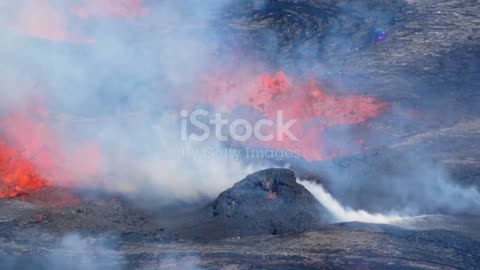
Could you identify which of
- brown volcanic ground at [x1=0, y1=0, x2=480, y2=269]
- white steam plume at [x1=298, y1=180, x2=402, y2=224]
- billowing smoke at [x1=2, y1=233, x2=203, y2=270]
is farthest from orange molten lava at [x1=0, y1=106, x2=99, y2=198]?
white steam plume at [x1=298, y1=180, x2=402, y2=224]

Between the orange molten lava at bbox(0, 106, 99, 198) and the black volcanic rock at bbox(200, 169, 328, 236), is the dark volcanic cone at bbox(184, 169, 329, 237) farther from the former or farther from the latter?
the orange molten lava at bbox(0, 106, 99, 198)

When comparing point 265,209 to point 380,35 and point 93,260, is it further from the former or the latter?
point 380,35

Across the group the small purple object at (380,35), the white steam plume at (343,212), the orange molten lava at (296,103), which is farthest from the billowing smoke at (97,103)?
the small purple object at (380,35)

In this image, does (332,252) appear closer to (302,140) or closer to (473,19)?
(302,140)

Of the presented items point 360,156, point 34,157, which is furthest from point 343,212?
point 34,157

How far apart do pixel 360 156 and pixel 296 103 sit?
5275mm

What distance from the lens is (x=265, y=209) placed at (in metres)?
12.4

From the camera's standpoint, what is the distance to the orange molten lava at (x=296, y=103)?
19.0m

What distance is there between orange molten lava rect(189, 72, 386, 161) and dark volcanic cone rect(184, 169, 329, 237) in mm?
5344

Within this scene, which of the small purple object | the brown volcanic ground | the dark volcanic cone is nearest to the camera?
the brown volcanic ground

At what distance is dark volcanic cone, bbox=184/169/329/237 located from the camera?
470 inches

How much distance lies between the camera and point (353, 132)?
754 inches

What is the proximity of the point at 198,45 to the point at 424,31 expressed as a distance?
34.3ft

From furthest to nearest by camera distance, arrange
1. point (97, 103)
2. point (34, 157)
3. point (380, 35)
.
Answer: point (380, 35) < point (97, 103) < point (34, 157)
